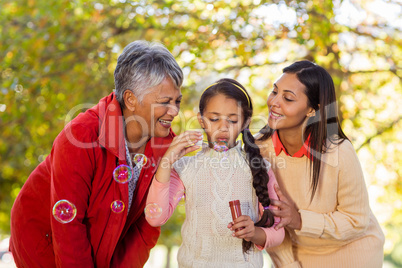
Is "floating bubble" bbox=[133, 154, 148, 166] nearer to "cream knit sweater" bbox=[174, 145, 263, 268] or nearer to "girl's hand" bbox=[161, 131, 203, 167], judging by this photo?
"cream knit sweater" bbox=[174, 145, 263, 268]

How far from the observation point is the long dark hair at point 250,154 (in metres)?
2.11

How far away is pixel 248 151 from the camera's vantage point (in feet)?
7.41

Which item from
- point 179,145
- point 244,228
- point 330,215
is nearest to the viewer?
point 244,228

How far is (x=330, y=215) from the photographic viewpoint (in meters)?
2.29

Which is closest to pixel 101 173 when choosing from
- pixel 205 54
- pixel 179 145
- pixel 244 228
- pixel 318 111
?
pixel 179 145

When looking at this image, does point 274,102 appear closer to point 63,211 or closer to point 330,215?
point 330,215

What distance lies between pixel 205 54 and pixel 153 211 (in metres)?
2.96

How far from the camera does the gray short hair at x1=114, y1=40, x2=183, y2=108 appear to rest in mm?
2199

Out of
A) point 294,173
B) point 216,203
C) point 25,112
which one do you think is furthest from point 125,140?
point 25,112

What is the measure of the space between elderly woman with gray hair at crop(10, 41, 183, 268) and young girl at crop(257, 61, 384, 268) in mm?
671

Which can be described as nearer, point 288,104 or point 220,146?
point 220,146

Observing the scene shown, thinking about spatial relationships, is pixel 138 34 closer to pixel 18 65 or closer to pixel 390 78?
pixel 18 65

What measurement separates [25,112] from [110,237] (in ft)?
10.0

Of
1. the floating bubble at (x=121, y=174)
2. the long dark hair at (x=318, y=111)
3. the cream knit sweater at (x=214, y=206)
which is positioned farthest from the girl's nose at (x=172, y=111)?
the long dark hair at (x=318, y=111)
